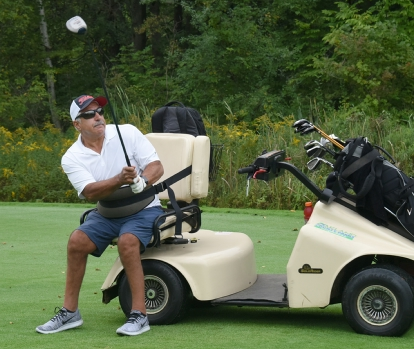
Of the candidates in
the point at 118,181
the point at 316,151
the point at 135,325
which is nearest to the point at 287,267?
the point at 316,151

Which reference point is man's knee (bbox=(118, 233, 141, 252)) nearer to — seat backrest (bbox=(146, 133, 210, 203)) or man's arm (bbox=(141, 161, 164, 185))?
man's arm (bbox=(141, 161, 164, 185))

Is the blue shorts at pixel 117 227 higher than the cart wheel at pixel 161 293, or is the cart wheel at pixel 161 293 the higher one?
the blue shorts at pixel 117 227

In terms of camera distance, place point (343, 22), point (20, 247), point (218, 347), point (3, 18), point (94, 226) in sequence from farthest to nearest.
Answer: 1. point (3, 18)
2. point (343, 22)
3. point (20, 247)
4. point (94, 226)
5. point (218, 347)

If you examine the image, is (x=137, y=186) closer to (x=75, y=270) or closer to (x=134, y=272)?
(x=134, y=272)

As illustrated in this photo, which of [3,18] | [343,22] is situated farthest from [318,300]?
[3,18]

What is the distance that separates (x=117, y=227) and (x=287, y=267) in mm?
1097

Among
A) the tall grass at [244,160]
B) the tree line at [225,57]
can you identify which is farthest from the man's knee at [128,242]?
the tree line at [225,57]

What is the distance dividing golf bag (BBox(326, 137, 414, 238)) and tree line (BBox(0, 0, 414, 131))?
38.9ft

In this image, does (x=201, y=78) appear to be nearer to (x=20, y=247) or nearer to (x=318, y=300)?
(x=20, y=247)

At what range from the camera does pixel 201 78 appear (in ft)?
74.7

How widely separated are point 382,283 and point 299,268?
477 mm

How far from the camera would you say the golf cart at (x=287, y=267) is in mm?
4980

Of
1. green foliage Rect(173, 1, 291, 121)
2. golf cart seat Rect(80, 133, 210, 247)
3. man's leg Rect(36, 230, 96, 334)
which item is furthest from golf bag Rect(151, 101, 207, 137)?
green foliage Rect(173, 1, 291, 121)

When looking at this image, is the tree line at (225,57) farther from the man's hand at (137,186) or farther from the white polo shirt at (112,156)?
the man's hand at (137,186)
